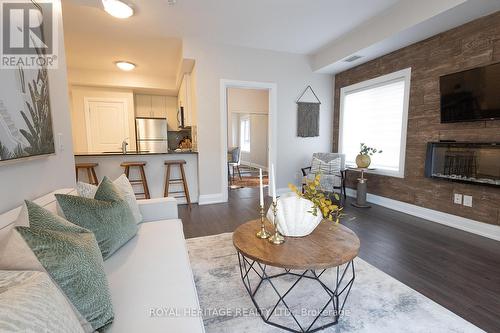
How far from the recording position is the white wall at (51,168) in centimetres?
130

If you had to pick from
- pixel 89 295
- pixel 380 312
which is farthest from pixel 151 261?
pixel 380 312

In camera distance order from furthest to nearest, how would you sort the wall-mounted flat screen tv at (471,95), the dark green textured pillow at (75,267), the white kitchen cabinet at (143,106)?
the white kitchen cabinet at (143,106), the wall-mounted flat screen tv at (471,95), the dark green textured pillow at (75,267)

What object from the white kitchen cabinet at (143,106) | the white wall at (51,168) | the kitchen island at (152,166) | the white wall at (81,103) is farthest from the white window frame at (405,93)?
the white wall at (81,103)

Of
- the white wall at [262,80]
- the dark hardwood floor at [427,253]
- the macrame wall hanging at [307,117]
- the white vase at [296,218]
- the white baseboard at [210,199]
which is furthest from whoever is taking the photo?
the macrame wall hanging at [307,117]

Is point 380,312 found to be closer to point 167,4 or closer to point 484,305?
point 484,305

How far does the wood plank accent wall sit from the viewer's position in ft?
8.73

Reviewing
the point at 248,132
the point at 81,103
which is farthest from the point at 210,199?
the point at 248,132

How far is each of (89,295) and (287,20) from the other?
3.64 metres

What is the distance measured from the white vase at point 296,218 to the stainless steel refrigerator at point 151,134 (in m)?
5.61

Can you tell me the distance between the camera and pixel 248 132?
30.8 ft

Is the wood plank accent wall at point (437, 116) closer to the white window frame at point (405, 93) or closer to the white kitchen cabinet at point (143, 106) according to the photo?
the white window frame at point (405, 93)

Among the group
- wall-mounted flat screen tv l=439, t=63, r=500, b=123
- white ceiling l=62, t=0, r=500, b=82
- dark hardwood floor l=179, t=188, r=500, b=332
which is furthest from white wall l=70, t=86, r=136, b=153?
wall-mounted flat screen tv l=439, t=63, r=500, b=123

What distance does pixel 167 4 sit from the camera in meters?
2.85

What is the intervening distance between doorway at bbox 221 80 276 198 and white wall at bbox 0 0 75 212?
2398mm
